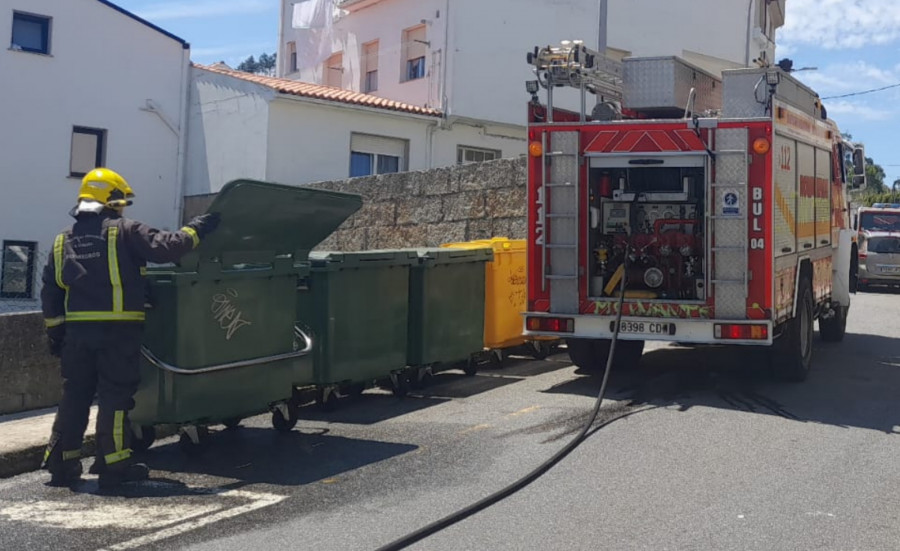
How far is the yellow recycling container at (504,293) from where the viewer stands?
10500 mm

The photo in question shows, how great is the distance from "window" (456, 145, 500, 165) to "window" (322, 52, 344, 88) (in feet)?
20.7

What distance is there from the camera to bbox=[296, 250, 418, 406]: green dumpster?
317 inches

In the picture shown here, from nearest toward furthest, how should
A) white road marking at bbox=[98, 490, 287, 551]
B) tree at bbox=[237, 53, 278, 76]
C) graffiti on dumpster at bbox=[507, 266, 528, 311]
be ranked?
white road marking at bbox=[98, 490, 287, 551] → graffiti on dumpster at bbox=[507, 266, 528, 311] → tree at bbox=[237, 53, 278, 76]

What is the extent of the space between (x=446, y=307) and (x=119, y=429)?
4.07 m

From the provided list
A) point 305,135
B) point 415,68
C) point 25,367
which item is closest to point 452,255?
point 25,367

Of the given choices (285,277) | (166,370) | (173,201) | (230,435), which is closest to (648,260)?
(285,277)

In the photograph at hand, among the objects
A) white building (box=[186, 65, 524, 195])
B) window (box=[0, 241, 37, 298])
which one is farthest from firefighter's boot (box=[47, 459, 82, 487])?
window (box=[0, 241, 37, 298])

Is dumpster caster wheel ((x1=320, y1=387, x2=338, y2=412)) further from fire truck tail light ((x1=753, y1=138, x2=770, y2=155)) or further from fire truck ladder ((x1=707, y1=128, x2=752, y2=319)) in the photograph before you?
fire truck tail light ((x1=753, y1=138, x2=770, y2=155))

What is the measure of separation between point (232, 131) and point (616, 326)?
52.1 feet

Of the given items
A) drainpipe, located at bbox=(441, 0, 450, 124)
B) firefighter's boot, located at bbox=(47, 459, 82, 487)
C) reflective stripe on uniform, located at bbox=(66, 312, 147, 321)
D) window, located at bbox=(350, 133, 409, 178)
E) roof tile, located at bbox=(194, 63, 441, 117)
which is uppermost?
drainpipe, located at bbox=(441, 0, 450, 124)

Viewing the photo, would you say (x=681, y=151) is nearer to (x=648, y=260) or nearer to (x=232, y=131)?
(x=648, y=260)

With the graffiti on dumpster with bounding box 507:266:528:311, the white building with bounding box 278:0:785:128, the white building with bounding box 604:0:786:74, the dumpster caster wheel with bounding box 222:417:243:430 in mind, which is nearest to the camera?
the dumpster caster wheel with bounding box 222:417:243:430

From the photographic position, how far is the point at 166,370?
6379mm

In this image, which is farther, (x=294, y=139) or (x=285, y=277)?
(x=294, y=139)
